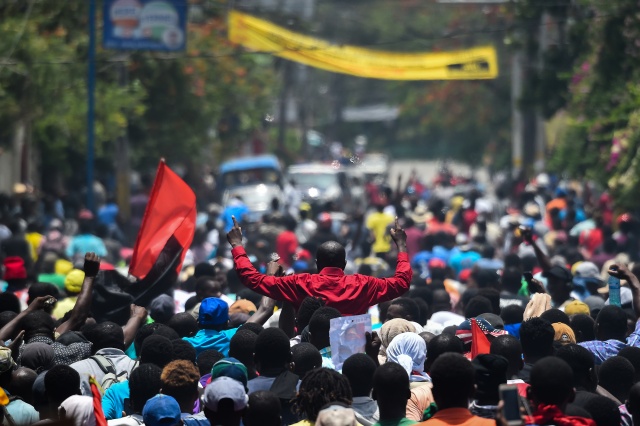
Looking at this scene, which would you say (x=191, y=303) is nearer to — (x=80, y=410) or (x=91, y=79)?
(x=80, y=410)

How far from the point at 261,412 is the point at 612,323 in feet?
10.4

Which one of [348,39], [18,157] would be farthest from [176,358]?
[348,39]

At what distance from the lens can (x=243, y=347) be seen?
24.6 feet

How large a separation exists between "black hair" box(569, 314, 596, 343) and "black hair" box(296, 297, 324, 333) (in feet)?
5.85

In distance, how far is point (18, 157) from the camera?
24516 millimetres

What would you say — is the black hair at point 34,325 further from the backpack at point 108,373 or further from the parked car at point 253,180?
the parked car at point 253,180

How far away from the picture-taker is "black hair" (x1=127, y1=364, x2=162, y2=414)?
6844 millimetres

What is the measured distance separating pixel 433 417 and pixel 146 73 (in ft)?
73.0

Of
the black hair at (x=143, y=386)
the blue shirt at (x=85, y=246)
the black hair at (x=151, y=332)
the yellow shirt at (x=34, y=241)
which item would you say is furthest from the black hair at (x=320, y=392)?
the yellow shirt at (x=34, y=241)

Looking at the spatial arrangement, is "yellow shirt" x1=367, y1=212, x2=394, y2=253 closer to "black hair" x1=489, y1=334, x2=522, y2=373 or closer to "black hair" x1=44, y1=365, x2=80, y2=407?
"black hair" x1=489, y1=334, x2=522, y2=373

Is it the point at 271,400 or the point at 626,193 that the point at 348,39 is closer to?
the point at 626,193

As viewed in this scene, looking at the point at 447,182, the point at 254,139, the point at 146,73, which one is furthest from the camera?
the point at 254,139

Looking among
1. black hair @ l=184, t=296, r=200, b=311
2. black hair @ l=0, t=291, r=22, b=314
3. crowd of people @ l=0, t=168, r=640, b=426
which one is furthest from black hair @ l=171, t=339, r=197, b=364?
black hair @ l=184, t=296, r=200, b=311

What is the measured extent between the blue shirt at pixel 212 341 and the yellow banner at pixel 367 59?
1711 cm
